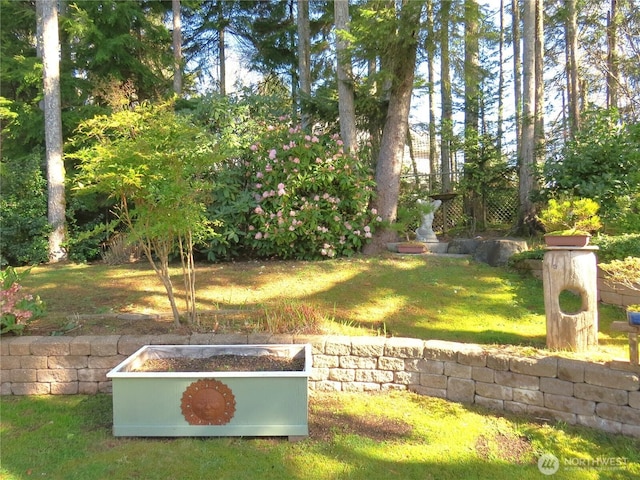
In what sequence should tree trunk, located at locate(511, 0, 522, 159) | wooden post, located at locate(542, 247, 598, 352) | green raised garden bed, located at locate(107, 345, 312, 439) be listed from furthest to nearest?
tree trunk, located at locate(511, 0, 522, 159) < wooden post, located at locate(542, 247, 598, 352) < green raised garden bed, located at locate(107, 345, 312, 439)

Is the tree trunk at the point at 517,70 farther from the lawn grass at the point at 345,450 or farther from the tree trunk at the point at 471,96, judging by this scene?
the lawn grass at the point at 345,450

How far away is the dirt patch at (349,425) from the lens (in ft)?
9.00

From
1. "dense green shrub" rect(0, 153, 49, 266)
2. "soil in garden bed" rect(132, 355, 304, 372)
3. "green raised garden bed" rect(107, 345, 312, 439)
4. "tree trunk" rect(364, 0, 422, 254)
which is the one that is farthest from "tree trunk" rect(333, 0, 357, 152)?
"dense green shrub" rect(0, 153, 49, 266)

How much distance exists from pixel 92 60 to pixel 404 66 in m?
7.67

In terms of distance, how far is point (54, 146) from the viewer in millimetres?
8734

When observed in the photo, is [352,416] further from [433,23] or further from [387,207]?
[433,23]

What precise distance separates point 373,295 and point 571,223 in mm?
2260

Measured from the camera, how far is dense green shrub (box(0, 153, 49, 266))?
27.9 ft

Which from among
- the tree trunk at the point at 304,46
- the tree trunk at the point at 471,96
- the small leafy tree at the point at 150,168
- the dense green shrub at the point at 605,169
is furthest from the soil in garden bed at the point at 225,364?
the tree trunk at the point at 304,46

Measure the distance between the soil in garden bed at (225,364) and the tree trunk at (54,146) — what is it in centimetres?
682

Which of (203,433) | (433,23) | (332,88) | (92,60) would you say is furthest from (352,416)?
(92,60)

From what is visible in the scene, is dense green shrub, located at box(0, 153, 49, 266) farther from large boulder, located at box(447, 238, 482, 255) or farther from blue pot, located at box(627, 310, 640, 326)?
blue pot, located at box(627, 310, 640, 326)

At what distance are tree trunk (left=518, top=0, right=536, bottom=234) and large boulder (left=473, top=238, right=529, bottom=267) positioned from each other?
2.61 metres

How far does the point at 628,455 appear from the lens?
2469 millimetres
